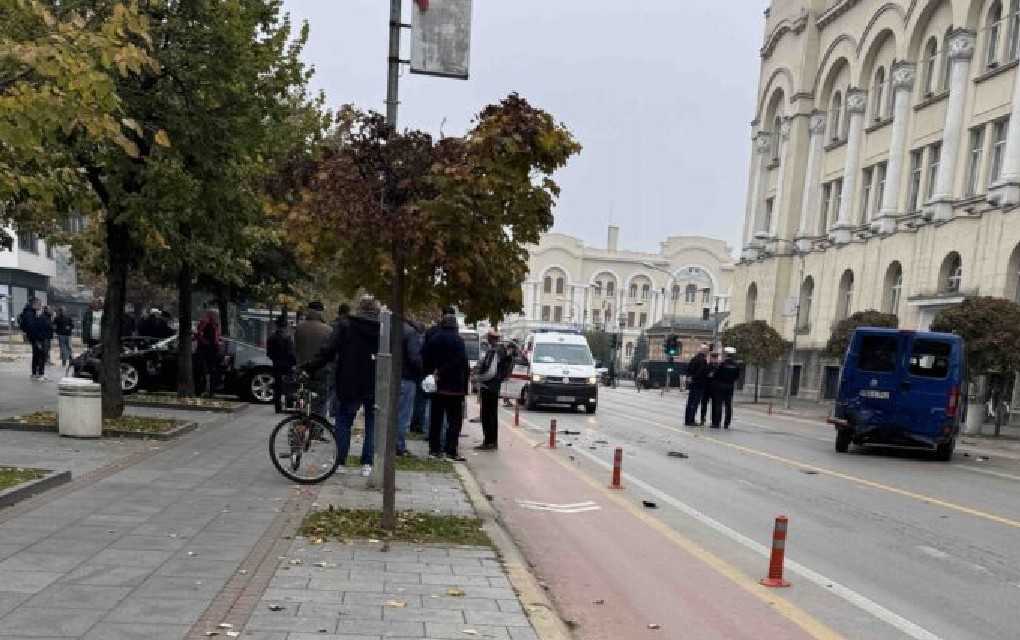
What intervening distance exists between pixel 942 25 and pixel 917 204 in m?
7.25

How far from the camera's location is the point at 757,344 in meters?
41.1

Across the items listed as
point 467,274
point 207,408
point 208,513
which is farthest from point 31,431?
point 467,274

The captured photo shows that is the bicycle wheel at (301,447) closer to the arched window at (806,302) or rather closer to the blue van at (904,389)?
the blue van at (904,389)

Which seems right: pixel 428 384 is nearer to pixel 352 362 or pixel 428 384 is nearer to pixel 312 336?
pixel 312 336

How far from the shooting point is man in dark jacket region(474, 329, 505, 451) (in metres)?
13.2

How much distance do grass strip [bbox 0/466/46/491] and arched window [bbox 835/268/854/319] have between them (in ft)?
126

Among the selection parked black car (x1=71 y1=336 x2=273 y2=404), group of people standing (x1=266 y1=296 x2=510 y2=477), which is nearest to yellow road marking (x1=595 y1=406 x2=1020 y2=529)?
group of people standing (x1=266 y1=296 x2=510 y2=477)

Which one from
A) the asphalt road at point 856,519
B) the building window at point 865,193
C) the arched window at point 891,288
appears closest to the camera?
the asphalt road at point 856,519

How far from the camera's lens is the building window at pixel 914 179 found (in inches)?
1423

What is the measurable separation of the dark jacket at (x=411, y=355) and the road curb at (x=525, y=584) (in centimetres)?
280

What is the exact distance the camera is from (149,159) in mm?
10547

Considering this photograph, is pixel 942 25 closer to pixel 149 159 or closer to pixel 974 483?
pixel 974 483

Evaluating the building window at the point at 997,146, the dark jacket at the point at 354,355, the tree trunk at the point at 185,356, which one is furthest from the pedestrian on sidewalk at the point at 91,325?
the building window at the point at 997,146

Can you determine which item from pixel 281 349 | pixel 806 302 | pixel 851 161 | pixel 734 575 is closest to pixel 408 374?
pixel 734 575
